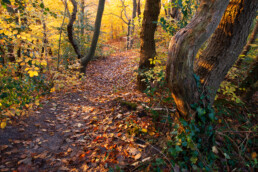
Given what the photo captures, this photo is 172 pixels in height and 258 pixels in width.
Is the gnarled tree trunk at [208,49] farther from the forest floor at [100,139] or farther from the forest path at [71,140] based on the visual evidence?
the forest path at [71,140]

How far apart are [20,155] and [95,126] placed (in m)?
1.59

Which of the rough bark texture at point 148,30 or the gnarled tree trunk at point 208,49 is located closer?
the gnarled tree trunk at point 208,49

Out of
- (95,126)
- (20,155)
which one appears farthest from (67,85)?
(20,155)

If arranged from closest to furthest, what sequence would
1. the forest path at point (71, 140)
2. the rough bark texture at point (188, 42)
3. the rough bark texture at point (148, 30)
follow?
the rough bark texture at point (188, 42), the forest path at point (71, 140), the rough bark texture at point (148, 30)

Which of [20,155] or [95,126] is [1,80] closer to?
[20,155]

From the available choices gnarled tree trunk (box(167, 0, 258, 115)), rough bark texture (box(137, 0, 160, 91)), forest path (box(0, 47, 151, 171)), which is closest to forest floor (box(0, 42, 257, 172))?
forest path (box(0, 47, 151, 171))

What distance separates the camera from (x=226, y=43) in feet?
7.54

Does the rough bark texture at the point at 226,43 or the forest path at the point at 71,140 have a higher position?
the rough bark texture at the point at 226,43

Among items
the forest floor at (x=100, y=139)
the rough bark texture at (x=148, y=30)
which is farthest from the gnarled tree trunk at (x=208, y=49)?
the rough bark texture at (x=148, y=30)

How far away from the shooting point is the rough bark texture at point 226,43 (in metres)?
2.20

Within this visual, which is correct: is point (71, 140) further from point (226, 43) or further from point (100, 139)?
point (226, 43)

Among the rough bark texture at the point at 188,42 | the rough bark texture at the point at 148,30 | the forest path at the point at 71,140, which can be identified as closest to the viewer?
the rough bark texture at the point at 188,42

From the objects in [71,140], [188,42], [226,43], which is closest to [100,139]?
[71,140]

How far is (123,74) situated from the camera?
8.70 m
